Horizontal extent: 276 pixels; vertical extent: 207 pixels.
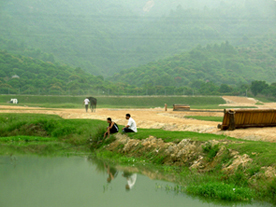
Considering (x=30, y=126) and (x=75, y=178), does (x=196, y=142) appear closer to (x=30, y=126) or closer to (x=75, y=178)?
(x=75, y=178)

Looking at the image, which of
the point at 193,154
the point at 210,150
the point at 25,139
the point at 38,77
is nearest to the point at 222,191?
the point at 210,150

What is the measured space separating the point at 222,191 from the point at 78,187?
16.7 feet

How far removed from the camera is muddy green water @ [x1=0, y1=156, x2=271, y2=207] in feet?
35.8

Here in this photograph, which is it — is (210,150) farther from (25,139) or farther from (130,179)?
(25,139)

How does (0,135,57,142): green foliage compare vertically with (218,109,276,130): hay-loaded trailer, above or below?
below

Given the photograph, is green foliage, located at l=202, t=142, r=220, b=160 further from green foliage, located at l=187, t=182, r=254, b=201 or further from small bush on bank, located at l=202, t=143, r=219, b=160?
green foliage, located at l=187, t=182, r=254, b=201

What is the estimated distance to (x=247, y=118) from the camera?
2031 cm

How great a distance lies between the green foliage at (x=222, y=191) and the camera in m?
11.1

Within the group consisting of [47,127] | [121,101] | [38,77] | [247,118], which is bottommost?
[121,101]

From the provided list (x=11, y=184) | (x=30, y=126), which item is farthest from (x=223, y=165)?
(x=30, y=126)

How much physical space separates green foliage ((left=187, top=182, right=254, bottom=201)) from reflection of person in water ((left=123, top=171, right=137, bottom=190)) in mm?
2182

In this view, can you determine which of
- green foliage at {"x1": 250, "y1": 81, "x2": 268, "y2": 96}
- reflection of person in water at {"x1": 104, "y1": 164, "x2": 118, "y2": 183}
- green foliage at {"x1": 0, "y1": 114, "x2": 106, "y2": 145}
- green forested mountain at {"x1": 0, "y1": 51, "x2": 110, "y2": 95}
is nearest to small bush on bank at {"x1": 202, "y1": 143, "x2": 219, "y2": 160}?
reflection of person in water at {"x1": 104, "y1": 164, "x2": 118, "y2": 183}

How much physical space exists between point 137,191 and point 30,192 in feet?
12.0

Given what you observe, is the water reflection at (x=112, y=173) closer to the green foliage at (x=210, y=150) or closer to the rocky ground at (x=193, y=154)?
the rocky ground at (x=193, y=154)
